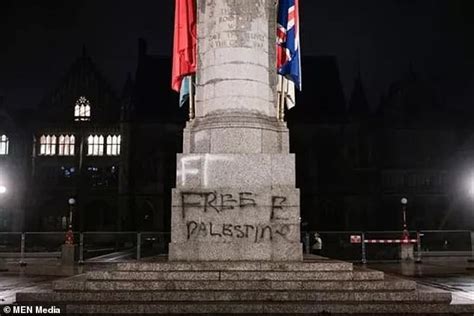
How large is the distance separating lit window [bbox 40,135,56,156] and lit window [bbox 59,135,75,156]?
2.60 ft

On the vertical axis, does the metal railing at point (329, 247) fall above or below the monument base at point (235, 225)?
below

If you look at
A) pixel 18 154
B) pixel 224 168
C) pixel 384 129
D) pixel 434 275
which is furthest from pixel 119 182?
pixel 224 168

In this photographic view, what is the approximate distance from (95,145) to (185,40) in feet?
169

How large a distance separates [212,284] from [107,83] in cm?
6010

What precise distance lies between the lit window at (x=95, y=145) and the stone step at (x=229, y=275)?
54700mm

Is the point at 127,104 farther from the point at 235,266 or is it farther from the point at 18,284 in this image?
the point at 235,266

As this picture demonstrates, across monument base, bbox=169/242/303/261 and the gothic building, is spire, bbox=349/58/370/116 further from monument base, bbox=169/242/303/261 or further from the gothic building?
monument base, bbox=169/242/303/261

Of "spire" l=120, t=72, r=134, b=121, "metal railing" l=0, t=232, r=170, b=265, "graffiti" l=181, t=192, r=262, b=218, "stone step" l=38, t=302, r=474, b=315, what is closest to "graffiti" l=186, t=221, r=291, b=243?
"graffiti" l=181, t=192, r=262, b=218

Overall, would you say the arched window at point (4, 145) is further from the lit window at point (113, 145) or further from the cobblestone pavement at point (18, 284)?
the cobblestone pavement at point (18, 284)

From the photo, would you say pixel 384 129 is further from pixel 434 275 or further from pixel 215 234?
pixel 215 234

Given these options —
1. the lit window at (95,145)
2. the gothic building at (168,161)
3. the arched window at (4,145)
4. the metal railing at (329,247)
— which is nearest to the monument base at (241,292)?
the metal railing at (329,247)

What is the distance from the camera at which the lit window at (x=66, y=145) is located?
63656 millimetres

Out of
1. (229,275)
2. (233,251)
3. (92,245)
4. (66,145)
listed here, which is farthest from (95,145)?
(229,275)

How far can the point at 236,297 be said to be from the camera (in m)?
9.93
